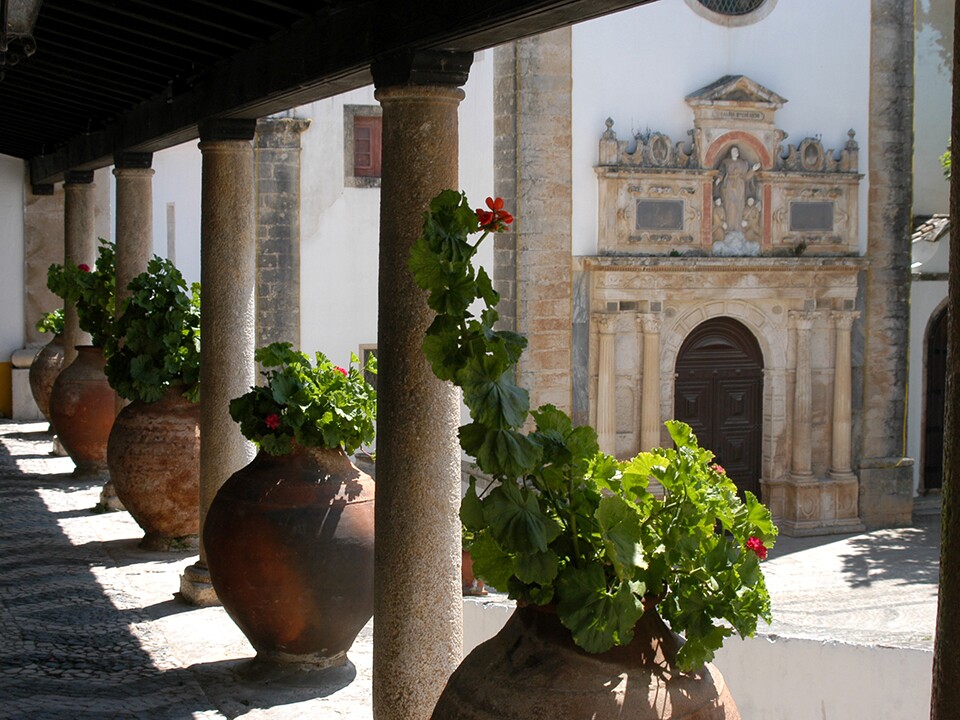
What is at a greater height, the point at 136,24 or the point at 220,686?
the point at 136,24

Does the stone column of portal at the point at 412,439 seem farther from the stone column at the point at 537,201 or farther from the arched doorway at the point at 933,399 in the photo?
the arched doorway at the point at 933,399

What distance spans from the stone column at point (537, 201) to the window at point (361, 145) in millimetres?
2021

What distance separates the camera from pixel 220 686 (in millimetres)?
5863

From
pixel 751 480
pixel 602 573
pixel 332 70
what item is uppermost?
pixel 332 70

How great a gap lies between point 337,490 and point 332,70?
1852mm

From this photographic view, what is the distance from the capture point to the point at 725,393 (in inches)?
641

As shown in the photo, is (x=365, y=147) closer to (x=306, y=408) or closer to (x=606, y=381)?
(x=606, y=381)

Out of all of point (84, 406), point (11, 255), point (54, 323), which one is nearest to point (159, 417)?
point (84, 406)

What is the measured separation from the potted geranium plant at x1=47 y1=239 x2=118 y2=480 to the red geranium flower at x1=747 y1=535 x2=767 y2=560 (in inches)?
312

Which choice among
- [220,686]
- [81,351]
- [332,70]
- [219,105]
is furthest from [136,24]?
[81,351]

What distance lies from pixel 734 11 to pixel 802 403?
16.2ft

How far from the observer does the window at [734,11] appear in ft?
50.3

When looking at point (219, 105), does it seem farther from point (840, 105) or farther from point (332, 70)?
point (840, 105)

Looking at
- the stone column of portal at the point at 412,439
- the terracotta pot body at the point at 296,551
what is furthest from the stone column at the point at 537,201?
the stone column of portal at the point at 412,439
